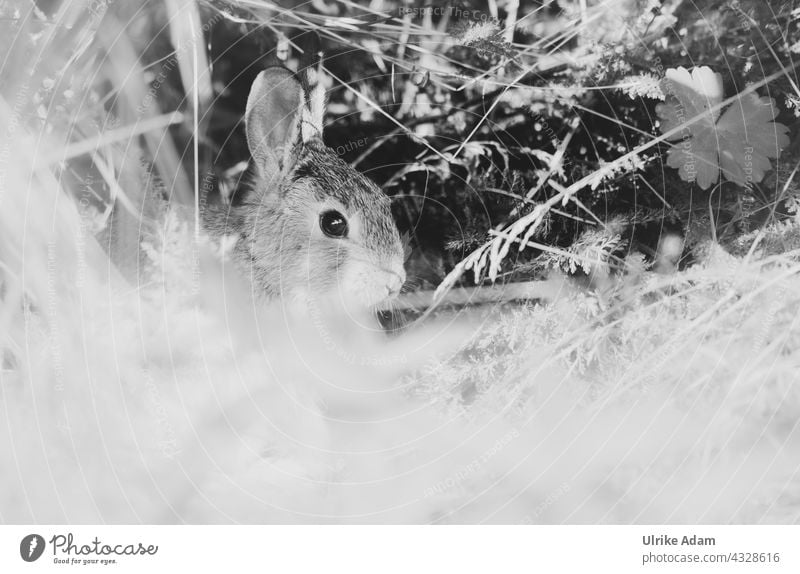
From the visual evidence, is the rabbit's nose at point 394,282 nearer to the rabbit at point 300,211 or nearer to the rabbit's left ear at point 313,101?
the rabbit at point 300,211

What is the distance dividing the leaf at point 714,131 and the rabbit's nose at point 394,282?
35 centimetres

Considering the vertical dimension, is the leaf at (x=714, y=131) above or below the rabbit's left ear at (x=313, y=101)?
below

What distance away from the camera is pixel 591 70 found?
684 mm

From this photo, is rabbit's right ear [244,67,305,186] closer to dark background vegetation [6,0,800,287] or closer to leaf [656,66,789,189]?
dark background vegetation [6,0,800,287]

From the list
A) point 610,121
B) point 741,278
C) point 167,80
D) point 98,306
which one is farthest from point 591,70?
point 98,306

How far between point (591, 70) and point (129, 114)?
20.4 inches

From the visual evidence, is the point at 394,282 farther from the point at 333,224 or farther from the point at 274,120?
→ the point at 274,120

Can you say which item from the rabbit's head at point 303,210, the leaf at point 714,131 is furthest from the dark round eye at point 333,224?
the leaf at point 714,131

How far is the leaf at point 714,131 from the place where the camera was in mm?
706

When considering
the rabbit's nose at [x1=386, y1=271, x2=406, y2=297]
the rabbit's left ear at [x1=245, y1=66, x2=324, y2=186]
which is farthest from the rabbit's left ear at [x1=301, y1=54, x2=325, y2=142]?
the rabbit's nose at [x1=386, y1=271, x2=406, y2=297]

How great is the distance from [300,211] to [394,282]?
0.13 m

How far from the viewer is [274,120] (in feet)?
2.12

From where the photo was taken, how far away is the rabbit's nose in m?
0.66
